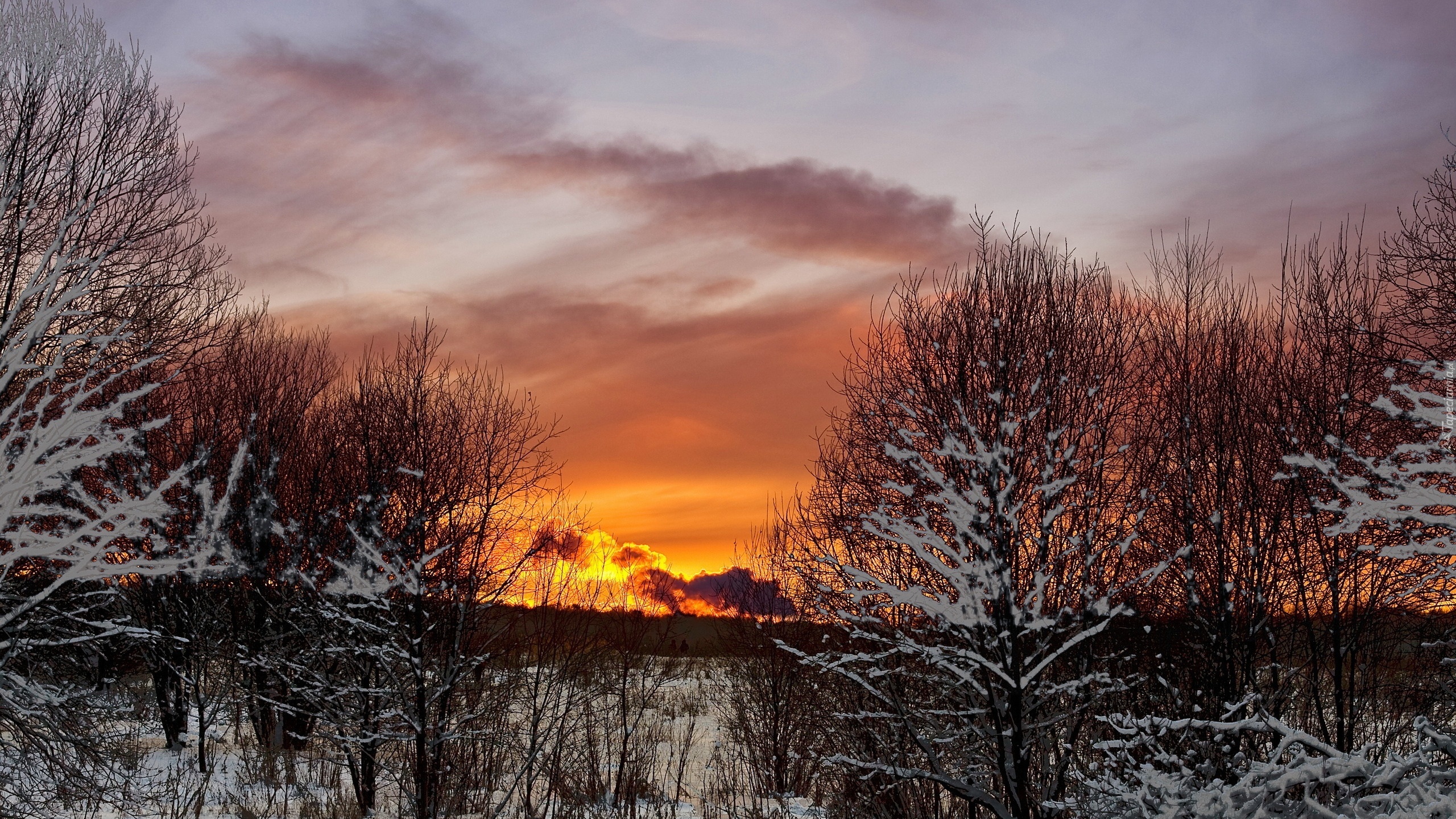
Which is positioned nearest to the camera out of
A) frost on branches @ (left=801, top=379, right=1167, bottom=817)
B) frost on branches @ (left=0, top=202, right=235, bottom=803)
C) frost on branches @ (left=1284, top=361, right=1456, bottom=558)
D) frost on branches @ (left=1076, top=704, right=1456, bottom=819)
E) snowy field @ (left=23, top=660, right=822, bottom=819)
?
frost on branches @ (left=1076, top=704, right=1456, bottom=819)

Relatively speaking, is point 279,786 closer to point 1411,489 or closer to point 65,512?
point 65,512

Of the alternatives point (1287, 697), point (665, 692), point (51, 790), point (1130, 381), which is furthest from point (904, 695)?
point (665, 692)

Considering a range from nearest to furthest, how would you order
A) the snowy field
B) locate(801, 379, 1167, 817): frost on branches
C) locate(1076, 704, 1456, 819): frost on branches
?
locate(1076, 704, 1456, 819): frost on branches < locate(801, 379, 1167, 817): frost on branches < the snowy field

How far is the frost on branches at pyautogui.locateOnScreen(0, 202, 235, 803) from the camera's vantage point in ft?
19.9

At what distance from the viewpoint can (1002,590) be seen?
31.6ft

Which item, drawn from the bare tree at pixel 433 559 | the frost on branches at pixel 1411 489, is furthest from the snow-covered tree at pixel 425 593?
the frost on branches at pixel 1411 489

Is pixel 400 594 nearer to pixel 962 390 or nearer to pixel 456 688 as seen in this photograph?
pixel 456 688

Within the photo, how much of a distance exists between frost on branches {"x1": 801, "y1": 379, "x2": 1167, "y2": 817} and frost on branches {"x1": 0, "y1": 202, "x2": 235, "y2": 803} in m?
6.13

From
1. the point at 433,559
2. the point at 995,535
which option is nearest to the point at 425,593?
the point at 433,559

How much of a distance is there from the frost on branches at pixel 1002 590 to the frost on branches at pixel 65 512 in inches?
241

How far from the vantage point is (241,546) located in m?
19.6

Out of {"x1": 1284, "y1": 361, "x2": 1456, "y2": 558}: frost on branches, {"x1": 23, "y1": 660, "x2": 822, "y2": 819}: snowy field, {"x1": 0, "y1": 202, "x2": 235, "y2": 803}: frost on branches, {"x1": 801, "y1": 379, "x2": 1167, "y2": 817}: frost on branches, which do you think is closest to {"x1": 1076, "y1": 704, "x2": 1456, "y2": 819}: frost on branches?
{"x1": 1284, "y1": 361, "x2": 1456, "y2": 558}: frost on branches

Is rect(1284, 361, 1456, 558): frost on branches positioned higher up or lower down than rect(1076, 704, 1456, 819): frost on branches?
higher up

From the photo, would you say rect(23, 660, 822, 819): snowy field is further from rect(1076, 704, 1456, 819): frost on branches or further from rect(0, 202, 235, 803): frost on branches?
rect(1076, 704, 1456, 819): frost on branches
